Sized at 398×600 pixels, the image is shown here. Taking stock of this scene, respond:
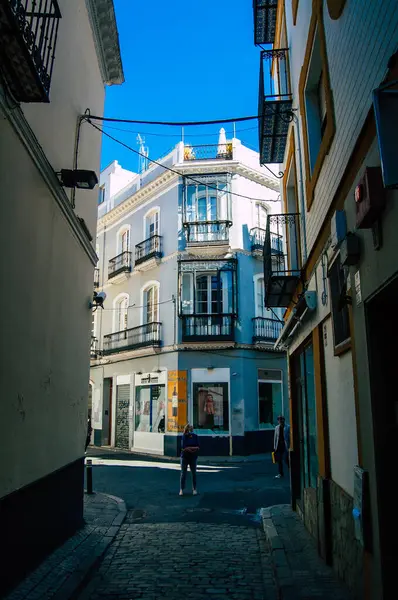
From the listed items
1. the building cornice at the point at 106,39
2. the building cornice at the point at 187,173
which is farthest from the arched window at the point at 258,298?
the building cornice at the point at 106,39

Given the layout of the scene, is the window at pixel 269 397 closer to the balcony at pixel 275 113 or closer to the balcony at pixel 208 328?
the balcony at pixel 208 328

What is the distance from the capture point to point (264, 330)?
21.8m

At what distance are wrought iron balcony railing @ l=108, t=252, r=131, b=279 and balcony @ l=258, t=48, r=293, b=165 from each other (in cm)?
1459

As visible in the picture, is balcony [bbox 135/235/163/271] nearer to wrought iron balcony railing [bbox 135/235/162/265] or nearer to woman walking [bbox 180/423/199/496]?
wrought iron balcony railing [bbox 135/235/162/265]

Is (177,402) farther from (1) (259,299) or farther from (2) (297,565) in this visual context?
(2) (297,565)

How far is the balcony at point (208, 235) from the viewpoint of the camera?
2173cm

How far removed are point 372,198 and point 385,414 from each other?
65.8 inches

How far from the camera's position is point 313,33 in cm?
649

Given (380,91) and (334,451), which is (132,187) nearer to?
(334,451)

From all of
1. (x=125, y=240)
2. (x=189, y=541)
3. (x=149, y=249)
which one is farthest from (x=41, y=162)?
(x=125, y=240)

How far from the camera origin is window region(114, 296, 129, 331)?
25.4 m

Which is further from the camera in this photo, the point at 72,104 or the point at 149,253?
the point at 149,253

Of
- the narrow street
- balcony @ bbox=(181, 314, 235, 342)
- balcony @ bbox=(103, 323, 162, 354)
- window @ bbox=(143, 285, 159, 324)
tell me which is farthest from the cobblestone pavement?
window @ bbox=(143, 285, 159, 324)

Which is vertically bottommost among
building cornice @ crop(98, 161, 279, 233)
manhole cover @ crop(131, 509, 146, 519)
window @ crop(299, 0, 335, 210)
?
manhole cover @ crop(131, 509, 146, 519)
